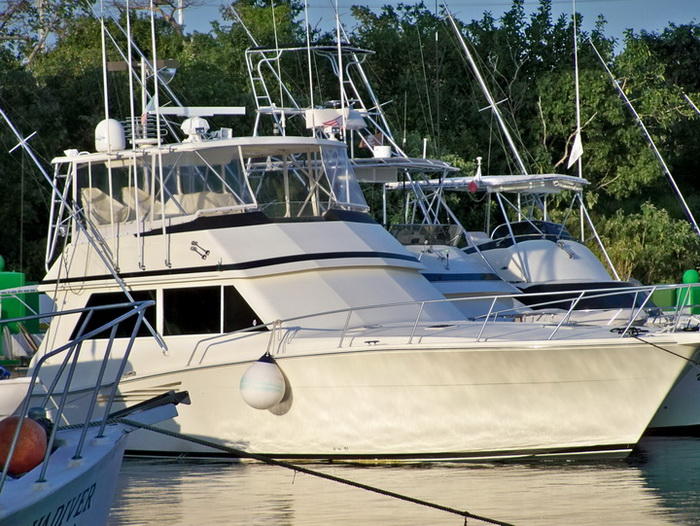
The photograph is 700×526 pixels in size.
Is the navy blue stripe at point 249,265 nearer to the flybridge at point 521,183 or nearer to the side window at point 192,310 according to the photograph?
the side window at point 192,310

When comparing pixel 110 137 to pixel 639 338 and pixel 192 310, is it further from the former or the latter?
pixel 639 338

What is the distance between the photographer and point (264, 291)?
13.4 meters

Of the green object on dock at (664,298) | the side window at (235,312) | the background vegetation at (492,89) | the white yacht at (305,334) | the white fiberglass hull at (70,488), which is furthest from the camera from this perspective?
the background vegetation at (492,89)

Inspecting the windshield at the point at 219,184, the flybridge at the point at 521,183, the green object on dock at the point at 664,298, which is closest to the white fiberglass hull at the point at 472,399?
the windshield at the point at 219,184

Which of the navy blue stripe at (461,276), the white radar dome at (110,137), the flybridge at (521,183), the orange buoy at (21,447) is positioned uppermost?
the white radar dome at (110,137)

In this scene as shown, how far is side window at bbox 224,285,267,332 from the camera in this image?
1338 cm

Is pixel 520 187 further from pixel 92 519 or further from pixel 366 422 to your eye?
pixel 92 519

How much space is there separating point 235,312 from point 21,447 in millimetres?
6957

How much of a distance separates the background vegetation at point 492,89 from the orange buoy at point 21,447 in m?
21.3

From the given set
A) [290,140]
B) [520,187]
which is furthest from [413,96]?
[290,140]

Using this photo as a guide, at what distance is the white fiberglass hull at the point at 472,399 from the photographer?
12.3 metres

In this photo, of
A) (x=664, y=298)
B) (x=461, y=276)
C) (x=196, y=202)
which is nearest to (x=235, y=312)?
(x=196, y=202)

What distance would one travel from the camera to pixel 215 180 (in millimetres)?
14477

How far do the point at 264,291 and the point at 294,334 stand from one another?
27.8 inches
